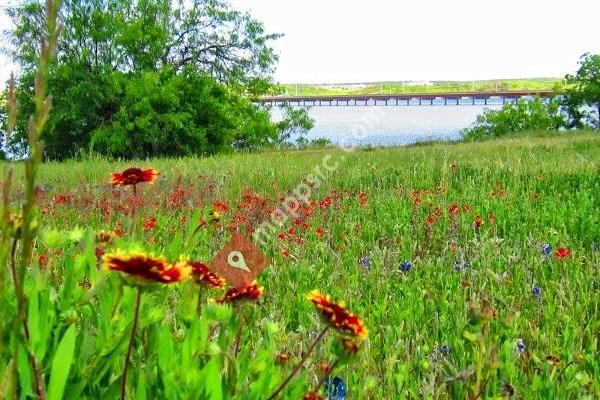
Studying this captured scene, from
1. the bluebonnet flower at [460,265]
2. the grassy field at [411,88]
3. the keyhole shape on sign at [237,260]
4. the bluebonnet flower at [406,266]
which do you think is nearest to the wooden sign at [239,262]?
the keyhole shape on sign at [237,260]

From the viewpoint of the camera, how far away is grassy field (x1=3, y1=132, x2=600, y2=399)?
122 cm

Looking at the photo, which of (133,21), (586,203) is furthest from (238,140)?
(586,203)

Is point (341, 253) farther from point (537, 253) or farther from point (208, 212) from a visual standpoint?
point (208, 212)

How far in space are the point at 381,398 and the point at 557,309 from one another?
4.28 ft

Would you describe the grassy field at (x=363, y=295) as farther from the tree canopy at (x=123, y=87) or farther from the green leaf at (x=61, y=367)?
the tree canopy at (x=123, y=87)

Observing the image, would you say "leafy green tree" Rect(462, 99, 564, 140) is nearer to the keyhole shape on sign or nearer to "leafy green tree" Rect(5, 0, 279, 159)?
"leafy green tree" Rect(5, 0, 279, 159)

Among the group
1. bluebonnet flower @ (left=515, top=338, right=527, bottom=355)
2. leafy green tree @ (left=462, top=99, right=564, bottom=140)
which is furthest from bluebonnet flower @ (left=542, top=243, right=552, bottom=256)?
leafy green tree @ (left=462, top=99, right=564, bottom=140)

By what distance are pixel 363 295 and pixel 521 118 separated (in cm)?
3902

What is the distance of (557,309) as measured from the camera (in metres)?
2.78

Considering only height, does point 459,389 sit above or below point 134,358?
below

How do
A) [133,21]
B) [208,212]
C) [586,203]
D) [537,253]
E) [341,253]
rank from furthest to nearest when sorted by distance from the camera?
1. [133,21]
2. [586,203]
3. [341,253]
4. [537,253]
5. [208,212]

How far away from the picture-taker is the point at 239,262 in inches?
53.1

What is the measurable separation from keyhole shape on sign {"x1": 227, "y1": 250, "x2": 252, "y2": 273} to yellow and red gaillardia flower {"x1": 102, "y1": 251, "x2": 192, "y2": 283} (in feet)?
1.33

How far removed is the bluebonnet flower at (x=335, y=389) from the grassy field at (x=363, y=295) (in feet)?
0.24
